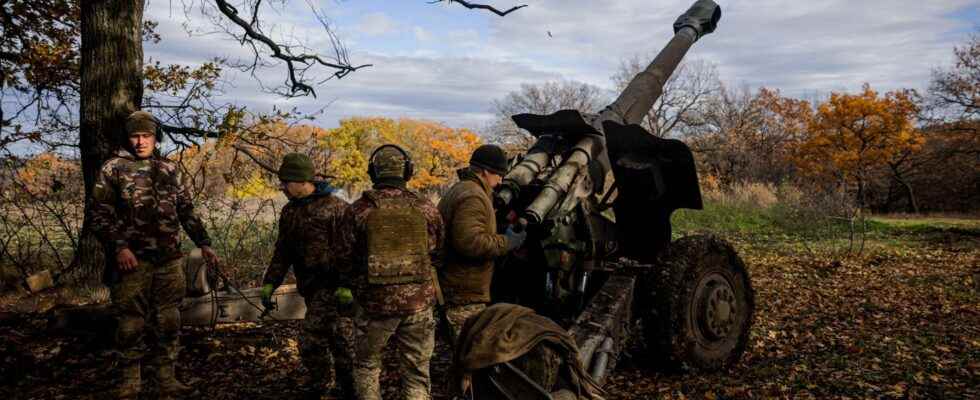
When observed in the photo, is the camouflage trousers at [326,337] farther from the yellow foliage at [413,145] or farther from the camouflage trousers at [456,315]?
the yellow foliage at [413,145]

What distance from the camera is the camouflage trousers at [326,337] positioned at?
15.4ft

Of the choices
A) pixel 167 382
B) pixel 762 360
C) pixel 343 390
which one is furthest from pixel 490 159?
pixel 762 360

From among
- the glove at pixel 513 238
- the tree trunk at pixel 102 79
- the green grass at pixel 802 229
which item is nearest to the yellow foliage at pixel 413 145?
the green grass at pixel 802 229

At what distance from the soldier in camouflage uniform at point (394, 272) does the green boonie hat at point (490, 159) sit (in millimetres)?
417

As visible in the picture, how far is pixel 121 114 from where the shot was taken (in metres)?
6.52

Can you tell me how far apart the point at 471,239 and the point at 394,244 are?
470mm

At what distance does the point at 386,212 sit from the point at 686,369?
2.87m

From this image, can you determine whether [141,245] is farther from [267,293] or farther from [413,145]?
[413,145]

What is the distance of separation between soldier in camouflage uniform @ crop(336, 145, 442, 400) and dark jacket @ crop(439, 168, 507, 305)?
117mm

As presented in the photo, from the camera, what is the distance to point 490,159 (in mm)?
4191

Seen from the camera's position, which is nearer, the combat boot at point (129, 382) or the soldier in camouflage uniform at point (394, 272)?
the soldier in camouflage uniform at point (394, 272)

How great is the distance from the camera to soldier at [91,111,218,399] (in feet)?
14.4

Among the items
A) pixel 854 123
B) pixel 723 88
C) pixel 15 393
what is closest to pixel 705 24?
pixel 15 393

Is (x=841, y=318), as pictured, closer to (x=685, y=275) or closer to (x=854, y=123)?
(x=685, y=275)
